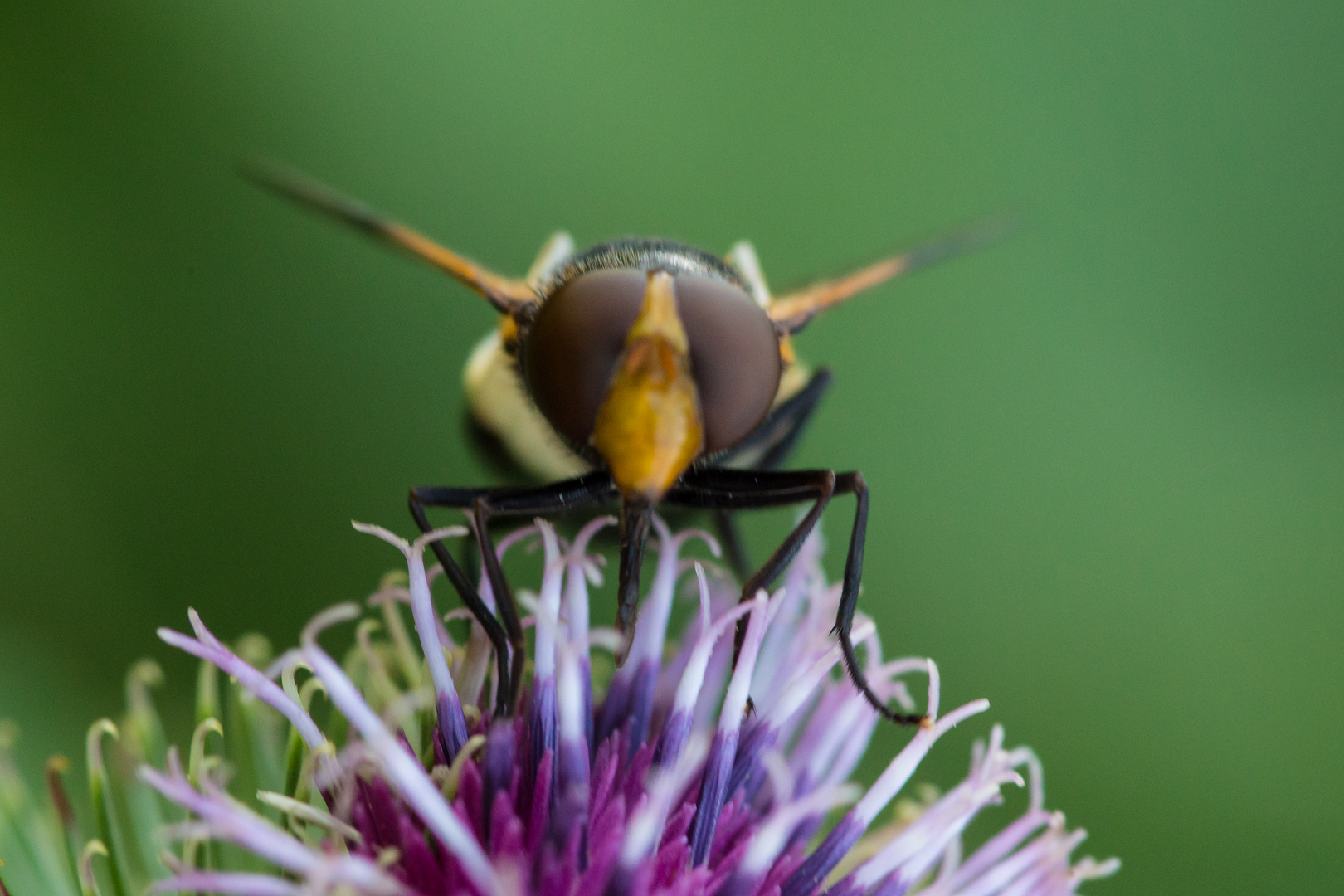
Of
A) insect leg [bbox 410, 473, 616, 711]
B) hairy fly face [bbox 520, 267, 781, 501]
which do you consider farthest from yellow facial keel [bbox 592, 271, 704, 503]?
insect leg [bbox 410, 473, 616, 711]

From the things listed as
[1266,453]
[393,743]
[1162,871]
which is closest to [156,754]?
[393,743]

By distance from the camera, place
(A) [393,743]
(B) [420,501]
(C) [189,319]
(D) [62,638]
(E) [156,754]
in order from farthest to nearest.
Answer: (C) [189,319], (D) [62,638], (E) [156,754], (B) [420,501], (A) [393,743]

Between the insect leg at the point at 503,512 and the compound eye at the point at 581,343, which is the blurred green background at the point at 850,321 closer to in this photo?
the insect leg at the point at 503,512

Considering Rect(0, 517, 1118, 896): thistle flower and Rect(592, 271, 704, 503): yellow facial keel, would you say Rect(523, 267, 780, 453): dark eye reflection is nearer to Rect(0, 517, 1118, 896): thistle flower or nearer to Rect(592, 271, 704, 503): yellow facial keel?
Rect(592, 271, 704, 503): yellow facial keel

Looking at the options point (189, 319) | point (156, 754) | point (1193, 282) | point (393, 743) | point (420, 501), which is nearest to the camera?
point (393, 743)

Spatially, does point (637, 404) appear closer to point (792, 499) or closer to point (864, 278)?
point (792, 499)

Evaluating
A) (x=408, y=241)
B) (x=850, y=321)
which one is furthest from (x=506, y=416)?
(x=850, y=321)

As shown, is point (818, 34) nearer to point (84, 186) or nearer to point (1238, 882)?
point (84, 186)
